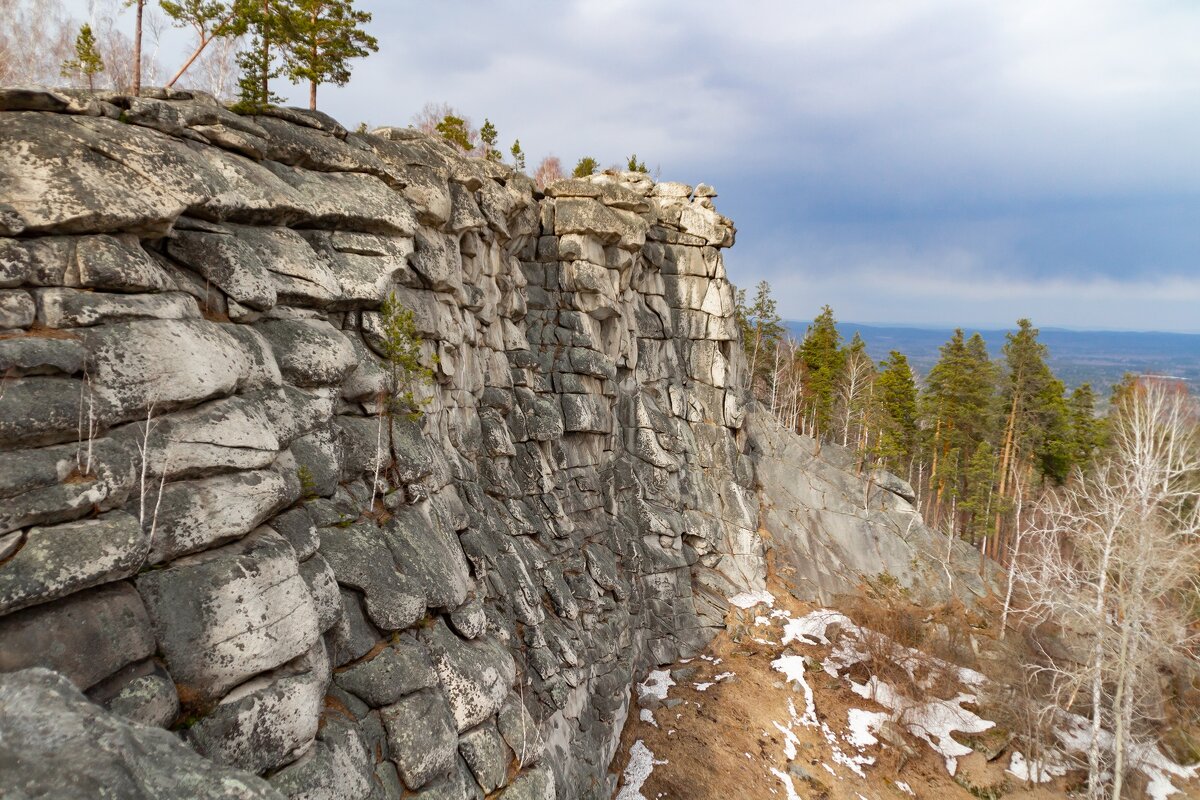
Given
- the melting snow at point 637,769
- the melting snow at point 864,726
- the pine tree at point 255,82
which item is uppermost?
Answer: the pine tree at point 255,82

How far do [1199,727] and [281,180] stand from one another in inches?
1628

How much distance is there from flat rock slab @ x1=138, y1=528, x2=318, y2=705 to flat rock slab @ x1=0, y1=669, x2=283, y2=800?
239 centimetres

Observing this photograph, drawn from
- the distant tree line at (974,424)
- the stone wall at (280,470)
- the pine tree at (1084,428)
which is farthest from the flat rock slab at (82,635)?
the pine tree at (1084,428)

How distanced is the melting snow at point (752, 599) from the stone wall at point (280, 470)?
10499 millimetres

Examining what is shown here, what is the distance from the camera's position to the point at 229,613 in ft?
28.7

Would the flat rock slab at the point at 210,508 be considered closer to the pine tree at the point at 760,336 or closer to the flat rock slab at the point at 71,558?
the flat rock slab at the point at 71,558

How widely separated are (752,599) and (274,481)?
95.8 feet

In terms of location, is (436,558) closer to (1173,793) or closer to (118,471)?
(118,471)

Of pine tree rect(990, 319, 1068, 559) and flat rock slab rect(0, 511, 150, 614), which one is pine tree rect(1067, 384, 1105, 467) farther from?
flat rock slab rect(0, 511, 150, 614)

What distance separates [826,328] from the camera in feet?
196

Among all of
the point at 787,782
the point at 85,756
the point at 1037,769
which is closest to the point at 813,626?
the point at 787,782

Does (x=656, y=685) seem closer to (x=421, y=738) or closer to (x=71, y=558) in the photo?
(x=421, y=738)

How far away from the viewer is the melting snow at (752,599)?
109 feet

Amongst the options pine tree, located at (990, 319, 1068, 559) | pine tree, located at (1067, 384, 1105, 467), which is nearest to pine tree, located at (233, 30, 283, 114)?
pine tree, located at (990, 319, 1068, 559)
